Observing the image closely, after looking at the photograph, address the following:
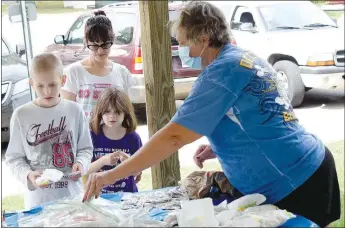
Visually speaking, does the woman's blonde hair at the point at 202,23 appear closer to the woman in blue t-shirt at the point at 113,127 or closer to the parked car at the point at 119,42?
the woman in blue t-shirt at the point at 113,127

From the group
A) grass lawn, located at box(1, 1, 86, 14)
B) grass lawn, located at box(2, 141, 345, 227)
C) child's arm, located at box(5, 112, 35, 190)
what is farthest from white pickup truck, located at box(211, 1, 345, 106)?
child's arm, located at box(5, 112, 35, 190)

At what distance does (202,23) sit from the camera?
2.11 m

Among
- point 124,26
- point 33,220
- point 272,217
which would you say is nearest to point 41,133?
point 33,220

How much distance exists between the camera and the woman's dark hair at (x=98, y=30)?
3143 mm

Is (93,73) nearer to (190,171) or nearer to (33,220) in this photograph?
(33,220)

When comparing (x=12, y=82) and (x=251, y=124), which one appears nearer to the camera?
(x=251, y=124)

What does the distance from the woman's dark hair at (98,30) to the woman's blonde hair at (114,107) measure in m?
0.29

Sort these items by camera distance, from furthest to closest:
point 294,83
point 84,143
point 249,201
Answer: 1. point 294,83
2. point 84,143
3. point 249,201

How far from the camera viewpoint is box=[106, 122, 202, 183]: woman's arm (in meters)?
1.97

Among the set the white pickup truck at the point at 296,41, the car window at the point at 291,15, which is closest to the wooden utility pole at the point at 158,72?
the white pickup truck at the point at 296,41

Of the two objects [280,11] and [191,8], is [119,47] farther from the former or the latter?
[191,8]

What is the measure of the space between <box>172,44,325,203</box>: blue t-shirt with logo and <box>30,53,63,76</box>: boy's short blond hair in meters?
0.89

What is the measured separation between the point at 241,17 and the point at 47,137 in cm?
488

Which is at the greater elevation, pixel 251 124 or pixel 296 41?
pixel 251 124
